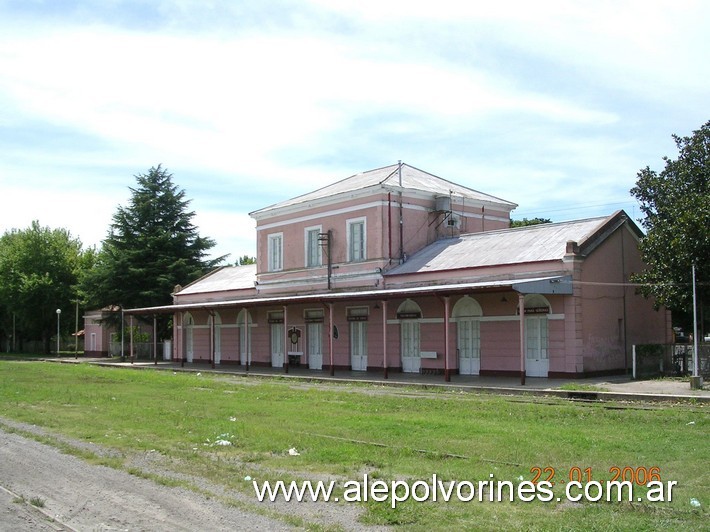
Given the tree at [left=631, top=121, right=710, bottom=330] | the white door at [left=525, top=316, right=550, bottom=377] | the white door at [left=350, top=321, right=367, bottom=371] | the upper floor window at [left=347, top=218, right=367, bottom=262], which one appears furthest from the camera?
the upper floor window at [left=347, top=218, right=367, bottom=262]

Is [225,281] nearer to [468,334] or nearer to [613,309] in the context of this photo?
[468,334]

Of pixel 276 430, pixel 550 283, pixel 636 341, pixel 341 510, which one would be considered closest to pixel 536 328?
pixel 550 283

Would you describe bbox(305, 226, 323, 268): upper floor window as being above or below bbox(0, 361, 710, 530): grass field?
above

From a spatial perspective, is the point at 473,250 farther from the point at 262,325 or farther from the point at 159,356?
the point at 159,356

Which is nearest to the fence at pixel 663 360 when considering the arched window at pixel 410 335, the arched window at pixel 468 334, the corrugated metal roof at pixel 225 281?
the arched window at pixel 468 334

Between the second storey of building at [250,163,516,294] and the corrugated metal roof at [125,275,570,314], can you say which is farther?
the second storey of building at [250,163,516,294]

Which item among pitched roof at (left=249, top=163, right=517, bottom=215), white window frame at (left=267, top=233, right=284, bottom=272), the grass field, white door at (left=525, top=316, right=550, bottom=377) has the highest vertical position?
pitched roof at (left=249, top=163, right=517, bottom=215)

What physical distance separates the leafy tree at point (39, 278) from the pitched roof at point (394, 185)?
2676cm

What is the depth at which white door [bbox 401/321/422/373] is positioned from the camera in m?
27.3

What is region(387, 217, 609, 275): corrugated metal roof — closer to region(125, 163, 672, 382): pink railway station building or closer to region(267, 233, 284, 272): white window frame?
region(125, 163, 672, 382): pink railway station building

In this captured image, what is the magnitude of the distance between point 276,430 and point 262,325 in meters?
23.0

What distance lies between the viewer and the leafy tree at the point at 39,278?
55312 millimetres

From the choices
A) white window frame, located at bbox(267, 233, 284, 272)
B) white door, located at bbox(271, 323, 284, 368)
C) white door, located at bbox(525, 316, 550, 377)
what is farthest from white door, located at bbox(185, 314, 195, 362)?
white door, located at bbox(525, 316, 550, 377)

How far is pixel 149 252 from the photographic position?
46.4 meters
